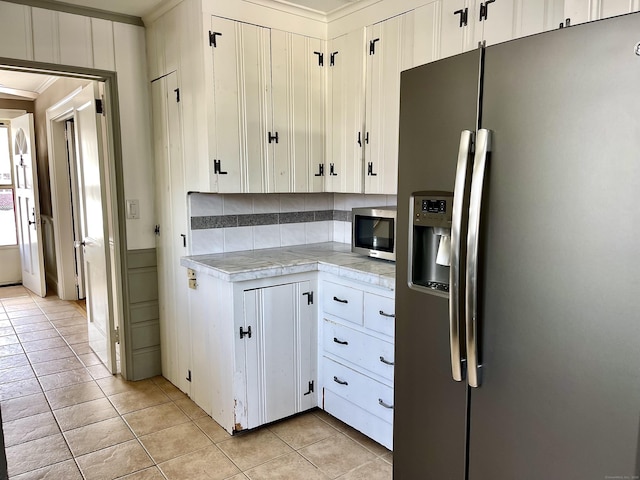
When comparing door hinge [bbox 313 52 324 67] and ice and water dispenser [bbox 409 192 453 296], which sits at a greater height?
door hinge [bbox 313 52 324 67]

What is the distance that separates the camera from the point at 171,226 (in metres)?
3.09

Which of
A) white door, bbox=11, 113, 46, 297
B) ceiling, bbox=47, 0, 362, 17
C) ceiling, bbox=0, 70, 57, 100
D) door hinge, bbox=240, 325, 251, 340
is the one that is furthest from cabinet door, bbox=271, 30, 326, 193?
white door, bbox=11, 113, 46, 297

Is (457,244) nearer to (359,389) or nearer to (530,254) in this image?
(530,254)

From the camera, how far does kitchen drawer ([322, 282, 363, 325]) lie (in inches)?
98.4

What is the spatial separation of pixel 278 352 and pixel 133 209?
1.42 m

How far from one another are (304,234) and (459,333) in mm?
2098

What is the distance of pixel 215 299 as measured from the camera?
103 inches

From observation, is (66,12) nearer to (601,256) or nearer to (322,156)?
(322,156)

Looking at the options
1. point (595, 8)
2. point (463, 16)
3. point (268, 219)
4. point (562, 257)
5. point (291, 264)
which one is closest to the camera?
point (562, 257)

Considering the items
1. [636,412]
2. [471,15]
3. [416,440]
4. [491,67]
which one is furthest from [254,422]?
[471,15]

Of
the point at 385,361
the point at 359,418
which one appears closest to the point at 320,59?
the point at 385,361

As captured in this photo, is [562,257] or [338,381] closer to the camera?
[562,257]

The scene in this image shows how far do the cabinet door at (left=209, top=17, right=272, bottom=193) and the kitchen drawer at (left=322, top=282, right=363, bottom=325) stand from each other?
737 millimetres

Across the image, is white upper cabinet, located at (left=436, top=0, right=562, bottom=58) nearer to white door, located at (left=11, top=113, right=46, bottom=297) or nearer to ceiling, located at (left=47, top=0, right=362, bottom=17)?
ceiling, located at (left=47, top=0, right=362, bottom=17)
